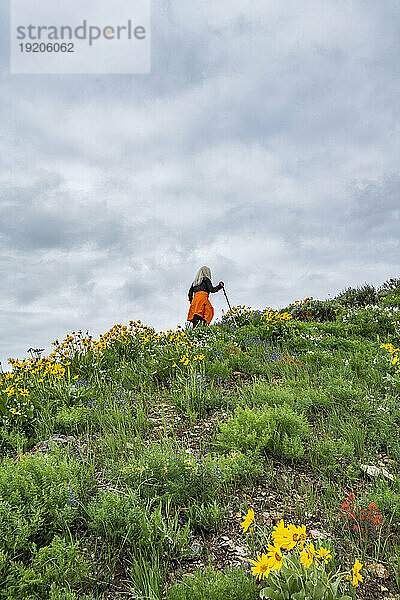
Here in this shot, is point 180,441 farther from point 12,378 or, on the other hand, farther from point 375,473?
point 12,378

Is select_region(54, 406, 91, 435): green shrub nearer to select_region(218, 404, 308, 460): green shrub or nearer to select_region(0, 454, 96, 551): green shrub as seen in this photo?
select_region(0, 454, 96, 551): green shrub

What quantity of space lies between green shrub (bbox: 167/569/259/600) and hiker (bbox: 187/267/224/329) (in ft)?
31.9

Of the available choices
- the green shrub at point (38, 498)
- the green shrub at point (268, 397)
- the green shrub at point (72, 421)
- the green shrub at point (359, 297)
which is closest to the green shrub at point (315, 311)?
the green shrub at point (359, 297)

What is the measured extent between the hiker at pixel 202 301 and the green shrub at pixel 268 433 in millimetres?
7832

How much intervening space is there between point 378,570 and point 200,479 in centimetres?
150

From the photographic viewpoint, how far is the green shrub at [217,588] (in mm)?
2615

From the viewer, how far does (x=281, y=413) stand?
4.61 meters

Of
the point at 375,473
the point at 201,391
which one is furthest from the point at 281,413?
the point at 201,391

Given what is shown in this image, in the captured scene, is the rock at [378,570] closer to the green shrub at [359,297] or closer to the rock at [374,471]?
the rock at [374,471]

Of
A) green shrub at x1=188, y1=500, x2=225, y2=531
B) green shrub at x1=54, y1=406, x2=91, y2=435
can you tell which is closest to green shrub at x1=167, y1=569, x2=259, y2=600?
green shrub at x1=188, y1=500, x2=225, y2=531

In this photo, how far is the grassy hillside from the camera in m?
2.90

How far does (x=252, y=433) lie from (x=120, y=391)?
2535mm

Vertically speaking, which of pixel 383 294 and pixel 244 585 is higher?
pixel 383 294

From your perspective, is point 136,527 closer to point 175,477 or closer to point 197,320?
point 175,477
